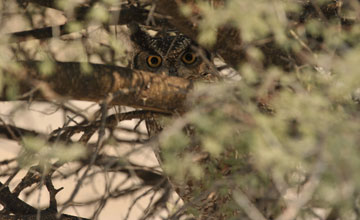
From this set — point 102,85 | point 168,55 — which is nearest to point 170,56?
point 168,55

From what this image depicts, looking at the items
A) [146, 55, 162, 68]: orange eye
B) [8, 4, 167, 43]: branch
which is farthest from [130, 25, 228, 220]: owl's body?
[8, 4, 167, 43]: branch

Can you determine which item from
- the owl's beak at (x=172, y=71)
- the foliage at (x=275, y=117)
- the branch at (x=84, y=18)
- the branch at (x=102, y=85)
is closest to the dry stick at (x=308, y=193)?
the foliage at (x=275, y=117)

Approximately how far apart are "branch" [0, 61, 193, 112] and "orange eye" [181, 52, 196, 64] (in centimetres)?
123

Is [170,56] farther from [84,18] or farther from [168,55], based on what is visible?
[84,18]

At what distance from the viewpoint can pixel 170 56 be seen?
125 inches

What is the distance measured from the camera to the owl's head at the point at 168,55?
10.3ft

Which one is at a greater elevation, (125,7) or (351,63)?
(351,63)

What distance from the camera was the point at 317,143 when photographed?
1239mm

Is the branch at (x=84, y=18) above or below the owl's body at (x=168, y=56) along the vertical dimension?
above

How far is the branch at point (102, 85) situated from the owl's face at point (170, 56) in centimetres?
121

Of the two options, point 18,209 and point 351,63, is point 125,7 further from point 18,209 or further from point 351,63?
point 351,63

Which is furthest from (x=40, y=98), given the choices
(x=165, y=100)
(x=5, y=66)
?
(x=165, y=100)

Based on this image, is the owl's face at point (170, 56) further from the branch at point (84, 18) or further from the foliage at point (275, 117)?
the foliage at point (275, 117)

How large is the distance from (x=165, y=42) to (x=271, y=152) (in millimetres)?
1966
